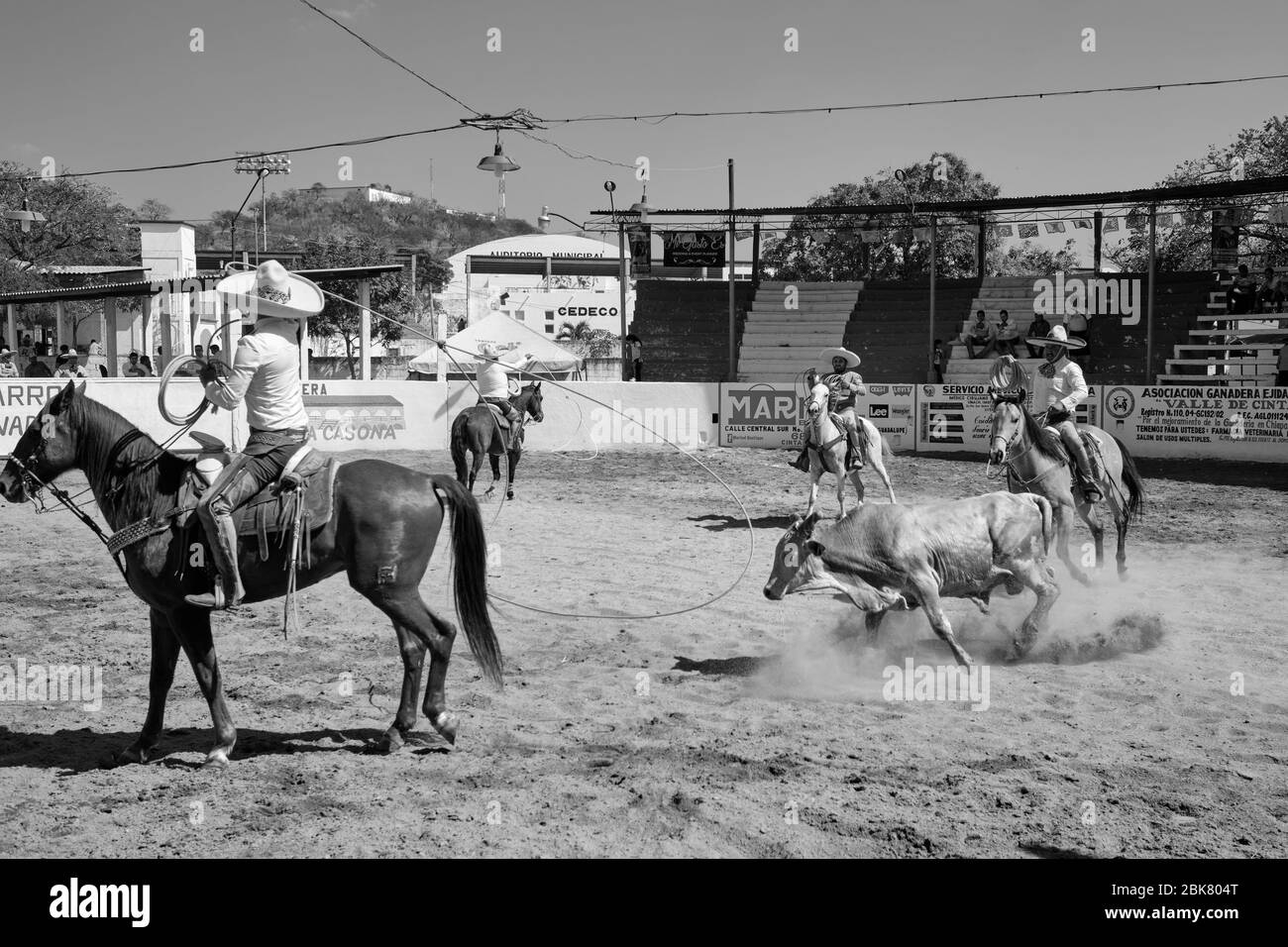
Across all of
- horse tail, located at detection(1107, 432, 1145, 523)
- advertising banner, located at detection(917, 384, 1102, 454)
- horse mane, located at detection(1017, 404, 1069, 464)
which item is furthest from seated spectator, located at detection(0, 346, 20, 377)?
horse tail, located at detection(1107, 432, 1145, 523)

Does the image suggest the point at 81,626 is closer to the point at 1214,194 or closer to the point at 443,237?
the point at 1214,194

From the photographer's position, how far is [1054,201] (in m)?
26.3

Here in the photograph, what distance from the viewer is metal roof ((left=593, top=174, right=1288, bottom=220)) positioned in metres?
22.6

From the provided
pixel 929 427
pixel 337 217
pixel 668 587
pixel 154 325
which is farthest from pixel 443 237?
pixel 668 587

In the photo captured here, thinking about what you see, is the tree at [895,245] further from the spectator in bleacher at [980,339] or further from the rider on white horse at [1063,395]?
the rider on white horse at [1063,395]

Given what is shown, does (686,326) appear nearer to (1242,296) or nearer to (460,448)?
(1242,296)

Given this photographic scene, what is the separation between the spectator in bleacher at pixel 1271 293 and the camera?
1025 inches

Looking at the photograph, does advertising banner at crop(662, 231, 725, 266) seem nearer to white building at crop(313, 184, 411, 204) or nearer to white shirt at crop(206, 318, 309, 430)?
white shirt at crop(206, 318, 309, 430)

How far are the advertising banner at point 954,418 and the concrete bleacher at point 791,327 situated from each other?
6490mm

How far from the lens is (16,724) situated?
6.79 m

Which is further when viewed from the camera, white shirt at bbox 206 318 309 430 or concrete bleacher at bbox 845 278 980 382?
concrete bleacher at bbox 845 278 980 382

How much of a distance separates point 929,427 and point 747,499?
7.96 meters

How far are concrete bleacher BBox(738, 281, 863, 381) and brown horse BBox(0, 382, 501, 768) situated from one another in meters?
23.7

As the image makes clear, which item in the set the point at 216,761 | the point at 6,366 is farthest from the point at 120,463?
the point at 6,366
